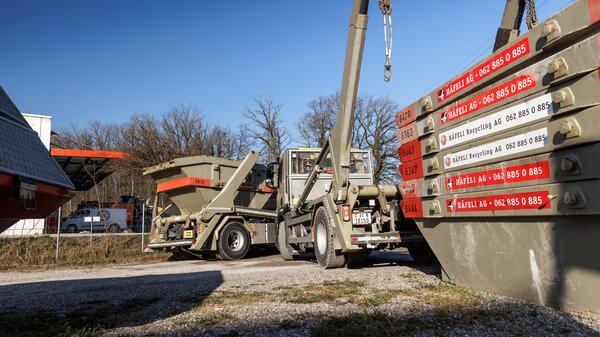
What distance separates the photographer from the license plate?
26.1 feet

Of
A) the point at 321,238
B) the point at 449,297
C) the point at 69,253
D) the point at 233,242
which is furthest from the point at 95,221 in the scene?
the point at 449,297

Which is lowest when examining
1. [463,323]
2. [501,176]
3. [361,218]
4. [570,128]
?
[463,323]

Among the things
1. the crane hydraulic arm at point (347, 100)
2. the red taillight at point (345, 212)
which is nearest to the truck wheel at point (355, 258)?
the red taillight at point (345, 212)

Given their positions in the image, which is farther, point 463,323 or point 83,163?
point 83,163

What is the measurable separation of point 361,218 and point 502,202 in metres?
3.73

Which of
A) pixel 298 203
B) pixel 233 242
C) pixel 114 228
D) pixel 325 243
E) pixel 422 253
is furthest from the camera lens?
pixel 114 228

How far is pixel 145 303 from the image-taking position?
5363mm

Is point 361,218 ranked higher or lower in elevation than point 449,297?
higher

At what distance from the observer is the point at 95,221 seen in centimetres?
1855

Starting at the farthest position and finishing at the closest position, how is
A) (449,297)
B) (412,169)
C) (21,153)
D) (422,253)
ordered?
(422,253)
(412,169)
(449,297)
(21,153)

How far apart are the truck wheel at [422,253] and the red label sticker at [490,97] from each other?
405cm

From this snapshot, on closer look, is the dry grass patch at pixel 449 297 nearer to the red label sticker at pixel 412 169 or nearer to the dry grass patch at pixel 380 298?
the dry grass patch at pixel 380 298

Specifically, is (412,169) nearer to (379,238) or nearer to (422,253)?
(379,238)

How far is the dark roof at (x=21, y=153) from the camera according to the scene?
2781 millimetres
